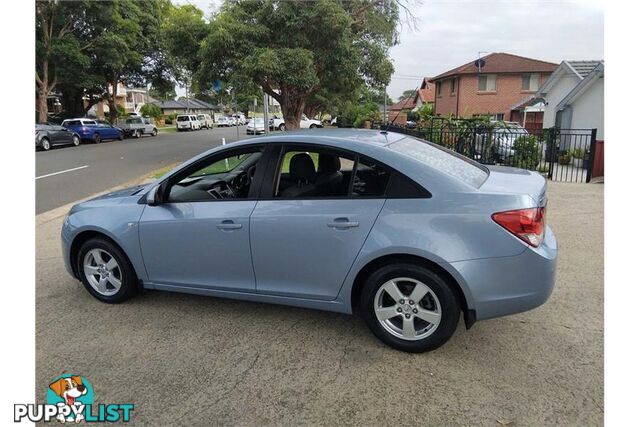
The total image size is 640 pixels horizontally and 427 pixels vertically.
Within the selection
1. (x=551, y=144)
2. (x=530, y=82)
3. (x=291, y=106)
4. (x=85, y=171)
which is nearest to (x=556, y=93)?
(x=530, y=82)

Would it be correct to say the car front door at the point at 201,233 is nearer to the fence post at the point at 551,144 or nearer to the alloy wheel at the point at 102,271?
the alloy wheel at the point at 102,271

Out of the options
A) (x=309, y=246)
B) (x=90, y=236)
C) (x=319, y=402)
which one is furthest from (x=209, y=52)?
(x=319, y=402)

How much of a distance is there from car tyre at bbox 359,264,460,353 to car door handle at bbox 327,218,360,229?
0.37 metres

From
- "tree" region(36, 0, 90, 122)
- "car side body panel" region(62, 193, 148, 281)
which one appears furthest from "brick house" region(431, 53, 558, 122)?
"car side body panel" region(62, 193, 148, 281)

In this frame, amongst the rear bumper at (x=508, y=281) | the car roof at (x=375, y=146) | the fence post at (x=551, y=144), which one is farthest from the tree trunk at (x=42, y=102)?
the rear bumper at (x=508, y=281)

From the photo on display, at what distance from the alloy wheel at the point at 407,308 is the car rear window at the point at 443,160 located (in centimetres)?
83

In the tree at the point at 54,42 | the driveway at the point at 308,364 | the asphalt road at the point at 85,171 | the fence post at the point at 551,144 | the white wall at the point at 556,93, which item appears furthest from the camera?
the tree at the point at 54,42

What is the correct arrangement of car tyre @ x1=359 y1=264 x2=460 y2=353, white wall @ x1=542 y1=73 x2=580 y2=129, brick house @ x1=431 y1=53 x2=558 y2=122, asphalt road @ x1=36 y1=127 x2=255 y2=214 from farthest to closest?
brick house @ x1=431 y1=53 x2=558 y2=122, white wall @ x1=542 y1=73 x2=580 y2=129, asphalt road @ x1=36 y1=127 x2=255 y2=214, car tyre @ x1=359 y1=264 x2=460 y2=353

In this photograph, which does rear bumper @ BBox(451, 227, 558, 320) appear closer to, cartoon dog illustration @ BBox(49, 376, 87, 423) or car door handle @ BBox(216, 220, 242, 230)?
car door handle @ BBox(216, 220, 242, 230)

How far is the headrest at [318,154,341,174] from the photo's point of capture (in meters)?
3.68

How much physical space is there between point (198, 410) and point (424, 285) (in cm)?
163

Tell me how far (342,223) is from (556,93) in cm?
2409

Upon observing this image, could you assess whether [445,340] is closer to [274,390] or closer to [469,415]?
[469,415]

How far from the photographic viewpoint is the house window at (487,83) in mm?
31906
